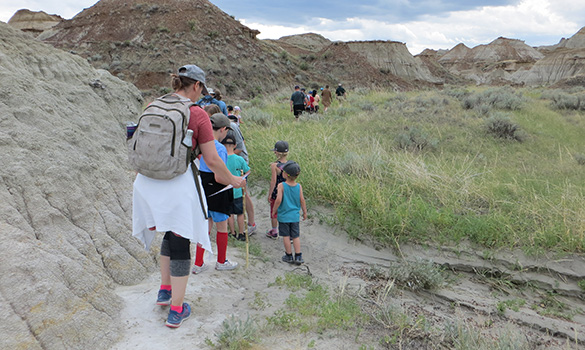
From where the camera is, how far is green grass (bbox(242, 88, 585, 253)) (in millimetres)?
5828

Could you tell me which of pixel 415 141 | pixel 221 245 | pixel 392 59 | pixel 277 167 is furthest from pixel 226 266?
pixel 392 59

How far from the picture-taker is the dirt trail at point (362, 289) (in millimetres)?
3197

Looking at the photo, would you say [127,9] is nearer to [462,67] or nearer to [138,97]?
[138,97]

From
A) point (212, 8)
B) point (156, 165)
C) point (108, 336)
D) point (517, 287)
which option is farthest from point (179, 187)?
point (212, 8)

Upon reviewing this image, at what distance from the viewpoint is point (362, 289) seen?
457 cm

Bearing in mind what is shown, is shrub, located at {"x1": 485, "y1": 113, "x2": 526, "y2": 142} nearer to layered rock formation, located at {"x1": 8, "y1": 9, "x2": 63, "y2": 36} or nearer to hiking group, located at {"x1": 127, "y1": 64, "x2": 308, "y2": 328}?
hiking group, located at {"x1": 127, "y1": 64, "x2": 308, "y2": 328}

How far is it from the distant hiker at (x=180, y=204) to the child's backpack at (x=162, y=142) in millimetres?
113

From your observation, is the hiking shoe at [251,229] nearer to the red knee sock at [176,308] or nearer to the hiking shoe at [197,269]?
the hiking shoe at [197,269]

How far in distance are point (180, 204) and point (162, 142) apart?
1.54ft

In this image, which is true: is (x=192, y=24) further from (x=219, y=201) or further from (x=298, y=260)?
(x=219, y=201)

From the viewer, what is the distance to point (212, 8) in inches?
1417

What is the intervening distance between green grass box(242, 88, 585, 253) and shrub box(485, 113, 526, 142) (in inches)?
7.5

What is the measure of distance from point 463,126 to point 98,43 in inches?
1160

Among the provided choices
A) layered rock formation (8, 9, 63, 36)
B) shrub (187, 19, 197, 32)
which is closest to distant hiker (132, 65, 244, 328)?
shrub (187, 19, 197, 32)
